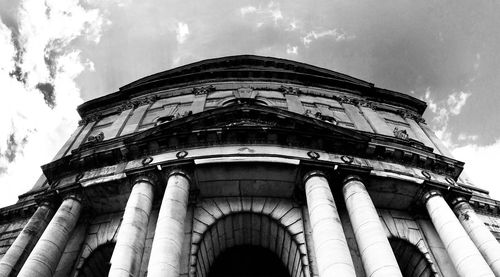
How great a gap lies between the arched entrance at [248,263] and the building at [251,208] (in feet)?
0.15

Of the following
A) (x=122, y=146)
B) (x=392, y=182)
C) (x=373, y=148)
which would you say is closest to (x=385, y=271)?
(x=392, y=182)

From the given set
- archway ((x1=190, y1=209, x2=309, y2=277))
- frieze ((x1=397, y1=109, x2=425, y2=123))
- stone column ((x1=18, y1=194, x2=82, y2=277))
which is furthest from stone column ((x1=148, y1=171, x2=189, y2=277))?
frieze ((x1=397, y1=109, x2=425, y2=123))

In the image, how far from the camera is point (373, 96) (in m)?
28.3

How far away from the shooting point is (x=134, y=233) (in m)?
13.4

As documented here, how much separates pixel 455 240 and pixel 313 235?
5630mm

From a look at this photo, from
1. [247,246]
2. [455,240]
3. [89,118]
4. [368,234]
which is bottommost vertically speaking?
[368,234]

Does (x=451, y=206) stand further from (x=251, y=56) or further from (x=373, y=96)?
(x=251, y=56)

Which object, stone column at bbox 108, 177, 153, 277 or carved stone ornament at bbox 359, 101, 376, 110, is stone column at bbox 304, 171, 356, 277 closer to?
stone column at bbox 108, 177, 153, 277

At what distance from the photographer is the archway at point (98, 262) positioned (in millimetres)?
15600

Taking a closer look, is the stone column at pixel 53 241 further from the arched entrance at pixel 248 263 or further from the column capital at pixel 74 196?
the arched entrance at pixel 248 263

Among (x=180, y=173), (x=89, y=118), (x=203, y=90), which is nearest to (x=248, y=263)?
(x=180, y=173)

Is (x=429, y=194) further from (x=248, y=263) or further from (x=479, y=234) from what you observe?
(x=248, y=263)

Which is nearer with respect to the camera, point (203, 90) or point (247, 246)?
point (247, 246)

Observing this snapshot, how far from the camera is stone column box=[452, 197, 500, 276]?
14.7 metres
